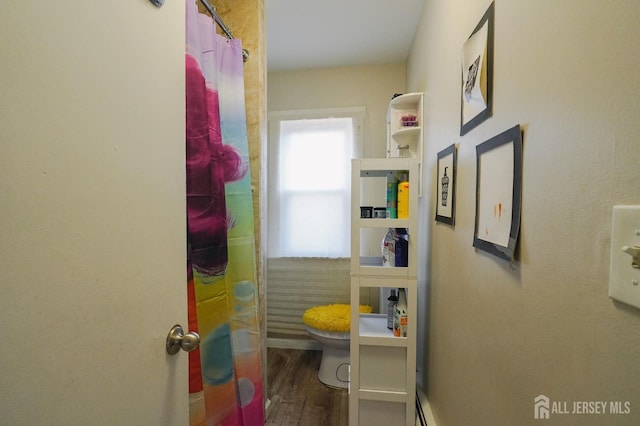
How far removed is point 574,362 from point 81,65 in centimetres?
97

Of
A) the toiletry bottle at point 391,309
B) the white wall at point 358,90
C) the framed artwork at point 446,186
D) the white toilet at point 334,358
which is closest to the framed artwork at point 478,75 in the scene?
the framed artwork at point 446,186

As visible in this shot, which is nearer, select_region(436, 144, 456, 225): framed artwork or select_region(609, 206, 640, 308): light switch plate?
select_region(609, 206, 640, 308): light switch plate

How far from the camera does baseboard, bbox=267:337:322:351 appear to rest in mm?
2369

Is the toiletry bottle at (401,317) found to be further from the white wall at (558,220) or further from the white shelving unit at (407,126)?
the white shelving unit at (407,126)

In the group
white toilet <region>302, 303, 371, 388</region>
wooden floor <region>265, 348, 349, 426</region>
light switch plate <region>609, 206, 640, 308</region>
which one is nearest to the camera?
light switch plate <region>609, 206, 640, 308</region>

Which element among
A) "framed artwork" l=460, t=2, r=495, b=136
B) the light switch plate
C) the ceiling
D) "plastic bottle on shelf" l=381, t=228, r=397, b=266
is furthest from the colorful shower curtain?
the light switch plate

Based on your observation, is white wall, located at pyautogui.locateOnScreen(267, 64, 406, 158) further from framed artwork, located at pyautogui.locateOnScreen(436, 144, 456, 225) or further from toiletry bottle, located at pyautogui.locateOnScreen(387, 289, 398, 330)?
toiletry bottle, located at pyautogui.locateOnScreen(387, 289, 398, 330)

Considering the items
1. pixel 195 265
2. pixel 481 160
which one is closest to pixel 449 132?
pixel 481 160

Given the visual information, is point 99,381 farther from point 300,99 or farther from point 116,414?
point 300,99

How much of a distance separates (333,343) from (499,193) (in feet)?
5.15


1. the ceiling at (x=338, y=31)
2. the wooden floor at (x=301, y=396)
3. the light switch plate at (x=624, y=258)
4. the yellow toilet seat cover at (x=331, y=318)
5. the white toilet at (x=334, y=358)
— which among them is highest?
the ceiling at (x=338, y=31)

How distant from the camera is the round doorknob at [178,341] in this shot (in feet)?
2.03

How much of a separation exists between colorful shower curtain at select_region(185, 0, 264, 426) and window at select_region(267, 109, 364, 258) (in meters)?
1.21

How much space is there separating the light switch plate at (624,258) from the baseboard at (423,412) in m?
1.17
